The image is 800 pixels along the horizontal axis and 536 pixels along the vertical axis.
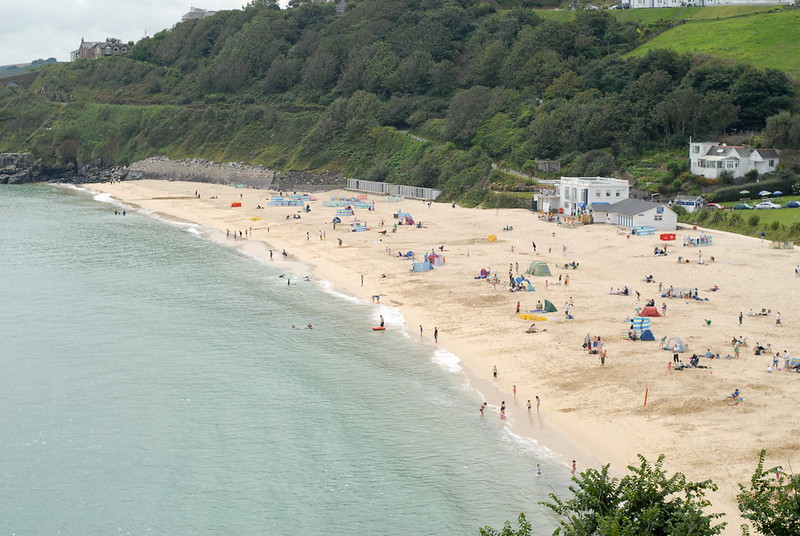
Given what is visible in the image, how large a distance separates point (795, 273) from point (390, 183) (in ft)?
180

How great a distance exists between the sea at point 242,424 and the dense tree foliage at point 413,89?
43130 mm

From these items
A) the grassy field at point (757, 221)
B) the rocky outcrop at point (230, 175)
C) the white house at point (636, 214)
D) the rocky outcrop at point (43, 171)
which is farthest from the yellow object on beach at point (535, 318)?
the rocky outcrop at point (43, 171)

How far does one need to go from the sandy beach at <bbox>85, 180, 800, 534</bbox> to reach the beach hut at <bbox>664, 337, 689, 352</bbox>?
0.24 meters

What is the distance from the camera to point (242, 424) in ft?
101

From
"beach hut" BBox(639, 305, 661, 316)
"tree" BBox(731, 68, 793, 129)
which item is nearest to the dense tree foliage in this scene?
"tree" BBox(731, 68, 793, 129)

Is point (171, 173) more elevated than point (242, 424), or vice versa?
point (171, 173)

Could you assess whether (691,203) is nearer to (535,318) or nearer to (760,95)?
(760,95)

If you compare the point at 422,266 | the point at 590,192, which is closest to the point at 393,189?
the point at 590,192

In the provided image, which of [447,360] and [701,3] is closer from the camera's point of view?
[447,360]

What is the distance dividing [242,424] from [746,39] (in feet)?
286

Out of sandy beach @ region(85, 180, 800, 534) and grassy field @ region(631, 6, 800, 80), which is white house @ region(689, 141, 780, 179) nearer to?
sandy beach @ region(85, 180, 800, 534)

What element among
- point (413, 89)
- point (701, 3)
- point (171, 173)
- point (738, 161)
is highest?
point (701, 3)

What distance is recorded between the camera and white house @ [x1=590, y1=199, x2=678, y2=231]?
202 ft

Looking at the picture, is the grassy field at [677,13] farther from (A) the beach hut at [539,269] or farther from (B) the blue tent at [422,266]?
(B) the blue tent at [422,266]
